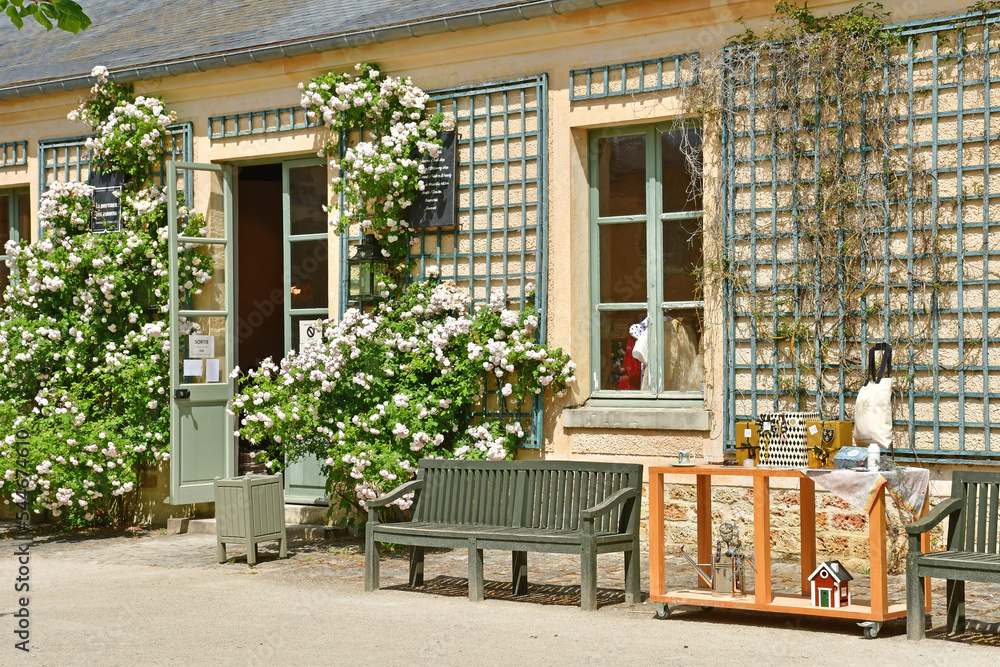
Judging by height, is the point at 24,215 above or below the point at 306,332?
above

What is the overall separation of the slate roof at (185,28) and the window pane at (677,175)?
4.22 feet

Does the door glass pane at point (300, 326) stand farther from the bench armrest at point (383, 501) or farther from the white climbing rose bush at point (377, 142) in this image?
the bench armrest at point (383, 501)

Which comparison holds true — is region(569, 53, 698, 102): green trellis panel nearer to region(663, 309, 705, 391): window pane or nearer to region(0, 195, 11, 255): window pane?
region(663, 309, 705, 391): window pane

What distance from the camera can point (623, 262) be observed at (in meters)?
9.38

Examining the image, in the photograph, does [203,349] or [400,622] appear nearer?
[400,622]

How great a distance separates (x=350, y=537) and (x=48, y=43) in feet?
21.4

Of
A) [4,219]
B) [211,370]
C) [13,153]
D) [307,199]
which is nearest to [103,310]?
[211,370]

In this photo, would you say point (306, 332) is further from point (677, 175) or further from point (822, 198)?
point (822, 198)

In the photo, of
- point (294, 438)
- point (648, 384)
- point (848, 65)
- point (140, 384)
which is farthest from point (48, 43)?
point (848, 65)

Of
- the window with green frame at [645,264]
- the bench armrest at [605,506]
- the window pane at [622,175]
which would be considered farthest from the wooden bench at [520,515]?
the window pane at [622,175]

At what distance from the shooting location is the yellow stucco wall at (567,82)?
8734 millimetres

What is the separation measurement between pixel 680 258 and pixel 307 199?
339 centimetres

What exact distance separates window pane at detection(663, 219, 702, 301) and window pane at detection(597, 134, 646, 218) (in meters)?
0.30

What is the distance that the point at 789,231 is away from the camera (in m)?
8.40
